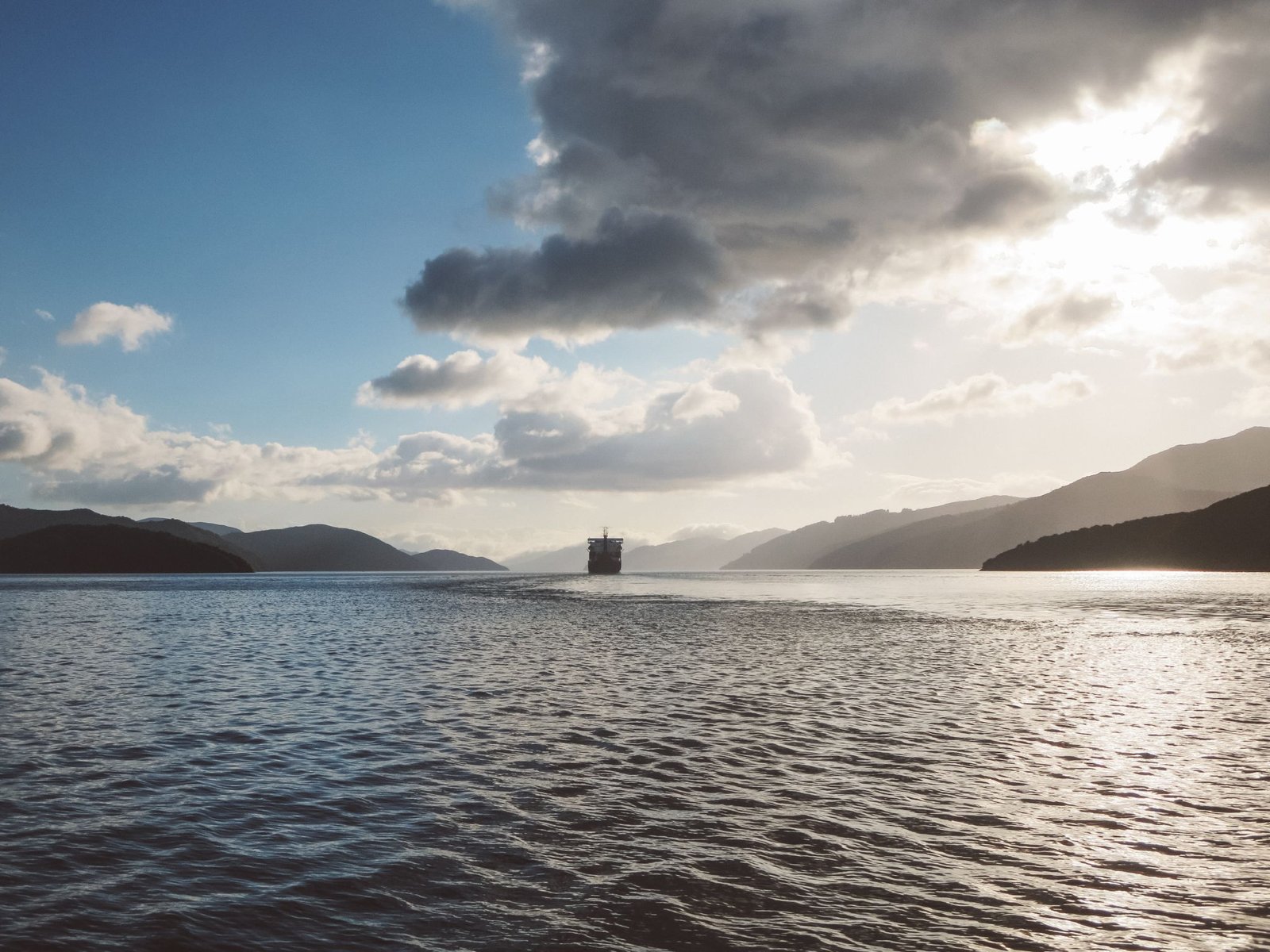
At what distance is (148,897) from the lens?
13438 millimetres

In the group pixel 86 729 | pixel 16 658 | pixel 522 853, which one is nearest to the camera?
pixel 522 853

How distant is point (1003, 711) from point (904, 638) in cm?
3319

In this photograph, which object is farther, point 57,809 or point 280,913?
point 57,809

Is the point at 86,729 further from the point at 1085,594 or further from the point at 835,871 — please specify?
the point at 1085,594

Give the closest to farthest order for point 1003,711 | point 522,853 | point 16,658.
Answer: point 522,853 → point 1003,711 → point 16,658

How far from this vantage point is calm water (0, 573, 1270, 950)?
12.4 m

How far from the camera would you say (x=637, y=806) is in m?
18.5

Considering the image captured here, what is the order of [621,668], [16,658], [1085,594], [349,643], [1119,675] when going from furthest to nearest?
[1085,594], [349,643], [16,658], [621,668], [1119,675]

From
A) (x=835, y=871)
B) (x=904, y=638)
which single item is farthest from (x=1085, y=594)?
(x=835, y=871)

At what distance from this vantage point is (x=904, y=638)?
208 feet

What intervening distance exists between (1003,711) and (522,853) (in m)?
22.7

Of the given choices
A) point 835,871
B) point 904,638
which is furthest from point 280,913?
point 904,638

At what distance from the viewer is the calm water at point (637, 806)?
40.8 ft

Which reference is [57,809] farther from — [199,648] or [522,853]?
[199,648]
